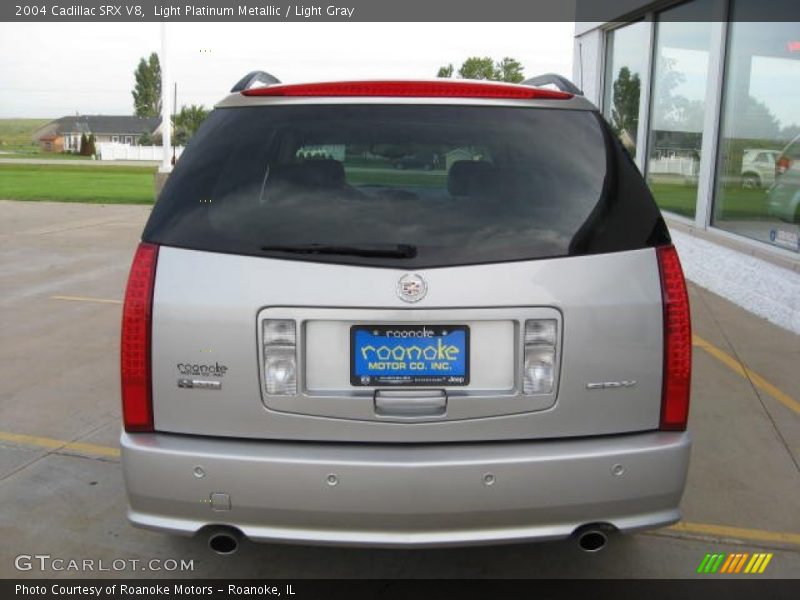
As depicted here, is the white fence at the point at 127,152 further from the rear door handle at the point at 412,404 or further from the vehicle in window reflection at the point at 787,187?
the rear door handle at the point at 412,404

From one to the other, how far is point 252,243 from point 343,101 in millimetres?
598

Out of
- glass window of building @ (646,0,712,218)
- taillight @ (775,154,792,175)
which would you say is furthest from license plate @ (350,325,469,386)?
glass window of building @ (646,0,712,218)

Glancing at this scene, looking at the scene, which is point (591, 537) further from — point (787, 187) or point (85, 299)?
point (85, 299)

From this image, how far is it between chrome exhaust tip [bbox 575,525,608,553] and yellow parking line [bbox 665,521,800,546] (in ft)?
3.09

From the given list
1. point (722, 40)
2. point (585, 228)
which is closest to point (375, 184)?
point (585, 228)

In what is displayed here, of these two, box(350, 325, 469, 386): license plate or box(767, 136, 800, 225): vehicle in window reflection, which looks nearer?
box(350, 325, 469, 386): license plate

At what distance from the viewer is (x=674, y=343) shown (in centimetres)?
248

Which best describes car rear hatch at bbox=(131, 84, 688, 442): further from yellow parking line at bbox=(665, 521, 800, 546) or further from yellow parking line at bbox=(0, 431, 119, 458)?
yellow parking line at bbox=(0, 431, 119, 458)

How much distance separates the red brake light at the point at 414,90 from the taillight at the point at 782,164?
5.79 metres

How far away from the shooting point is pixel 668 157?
10492 millimetres

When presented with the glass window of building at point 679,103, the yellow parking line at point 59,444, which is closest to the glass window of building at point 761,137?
the glass window of building at point 679,103

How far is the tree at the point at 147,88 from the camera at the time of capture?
111750 millimetres

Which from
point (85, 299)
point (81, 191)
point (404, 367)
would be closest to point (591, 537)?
point (404, 367)

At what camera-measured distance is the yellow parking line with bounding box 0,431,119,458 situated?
4.14 metres
